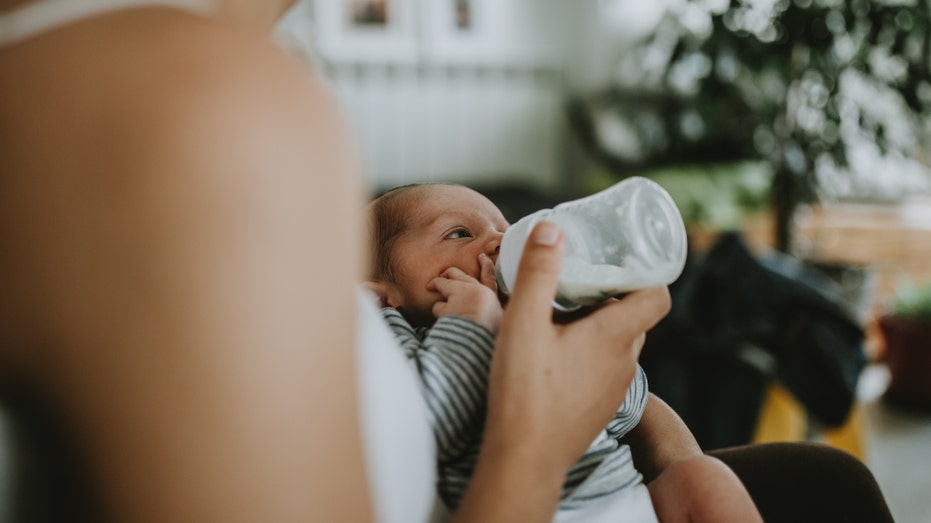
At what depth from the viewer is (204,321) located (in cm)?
34

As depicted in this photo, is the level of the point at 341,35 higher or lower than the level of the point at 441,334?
higher

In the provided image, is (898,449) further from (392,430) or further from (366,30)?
(366,30)

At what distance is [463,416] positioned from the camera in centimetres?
57

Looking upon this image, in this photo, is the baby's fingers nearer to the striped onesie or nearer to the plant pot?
the striped onesie

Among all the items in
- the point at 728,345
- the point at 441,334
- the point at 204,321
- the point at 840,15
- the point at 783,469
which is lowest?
the point at 728,345

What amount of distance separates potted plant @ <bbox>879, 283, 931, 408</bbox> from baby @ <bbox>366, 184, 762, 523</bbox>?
2413 millimetres

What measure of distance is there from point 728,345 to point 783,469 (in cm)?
98

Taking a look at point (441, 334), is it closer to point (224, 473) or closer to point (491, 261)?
point (491, 261)

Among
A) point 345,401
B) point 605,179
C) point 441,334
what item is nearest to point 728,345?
point 441,334

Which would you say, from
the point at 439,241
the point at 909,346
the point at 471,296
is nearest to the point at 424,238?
the point at 439,241

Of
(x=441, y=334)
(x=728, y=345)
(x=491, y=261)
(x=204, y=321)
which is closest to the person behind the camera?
(x=204, y=321)

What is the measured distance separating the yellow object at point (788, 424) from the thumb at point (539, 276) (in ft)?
4.42

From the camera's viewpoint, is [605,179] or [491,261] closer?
[491,261]

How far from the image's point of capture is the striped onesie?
0.57 meters
